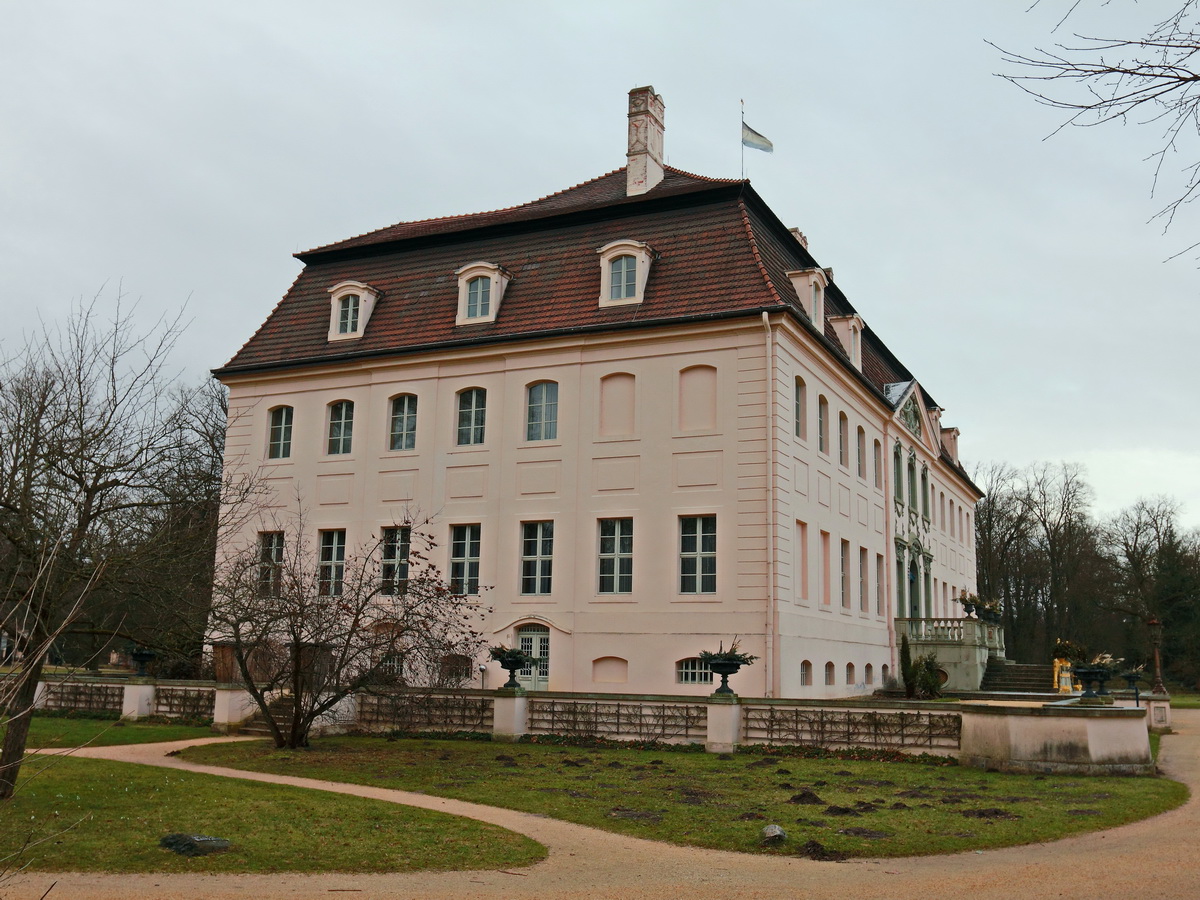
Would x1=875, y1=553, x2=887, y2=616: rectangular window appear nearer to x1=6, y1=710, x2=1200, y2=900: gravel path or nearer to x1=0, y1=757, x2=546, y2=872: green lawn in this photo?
x1=6, y1=710, x2=1200, y2=900: gravel path

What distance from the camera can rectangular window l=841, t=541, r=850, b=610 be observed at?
27812mm

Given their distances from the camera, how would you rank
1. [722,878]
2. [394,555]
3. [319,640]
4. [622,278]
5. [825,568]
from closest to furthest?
[722,878], [319,640], [622,278], [825,568], [394,555]

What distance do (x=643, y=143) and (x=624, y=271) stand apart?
14.8 ft

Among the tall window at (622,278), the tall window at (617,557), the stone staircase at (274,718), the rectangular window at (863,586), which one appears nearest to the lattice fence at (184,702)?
the stone staircase at (274,718)

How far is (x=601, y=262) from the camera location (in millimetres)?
26156

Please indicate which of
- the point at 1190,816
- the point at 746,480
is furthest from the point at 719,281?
the point at 1190,816

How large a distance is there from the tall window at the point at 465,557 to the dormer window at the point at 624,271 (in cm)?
654

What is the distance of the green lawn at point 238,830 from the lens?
9.27 metres

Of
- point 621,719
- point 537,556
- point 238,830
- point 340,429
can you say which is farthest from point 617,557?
point 238,830

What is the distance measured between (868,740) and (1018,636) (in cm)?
4735

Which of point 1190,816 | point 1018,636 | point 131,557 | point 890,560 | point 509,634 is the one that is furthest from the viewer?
point 1018,636

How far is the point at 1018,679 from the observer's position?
34.2m

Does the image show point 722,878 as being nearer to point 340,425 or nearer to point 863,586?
point 863,586

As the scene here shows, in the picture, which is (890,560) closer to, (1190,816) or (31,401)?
(1190,816)
